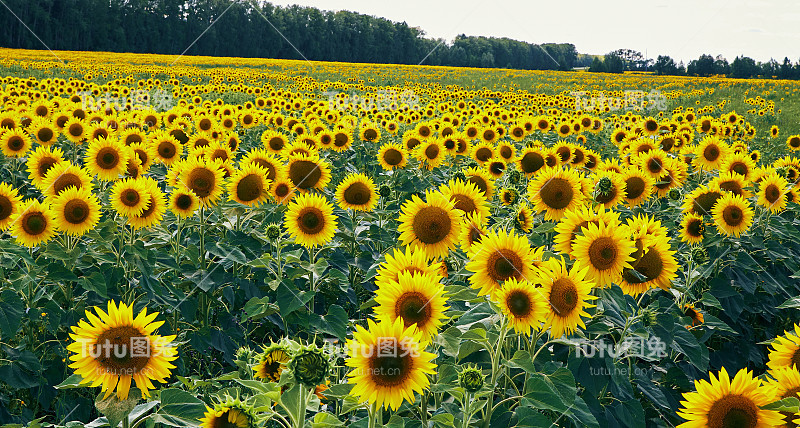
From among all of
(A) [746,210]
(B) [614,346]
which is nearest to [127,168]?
(B) [614,346]

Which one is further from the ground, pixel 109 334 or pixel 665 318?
pixel 109 334

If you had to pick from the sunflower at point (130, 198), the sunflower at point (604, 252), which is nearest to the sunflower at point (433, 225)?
the sunflower at point (604, 252)

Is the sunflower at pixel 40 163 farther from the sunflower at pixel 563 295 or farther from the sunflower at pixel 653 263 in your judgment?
the sunflower at pixel 653 263

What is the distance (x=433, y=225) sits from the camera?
10.3ft

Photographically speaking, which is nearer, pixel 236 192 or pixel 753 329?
pixel 236 192

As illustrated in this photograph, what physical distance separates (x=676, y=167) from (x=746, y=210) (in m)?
1.56

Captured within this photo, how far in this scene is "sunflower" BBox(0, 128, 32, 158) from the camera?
19.8ft

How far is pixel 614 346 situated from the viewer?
3082mm

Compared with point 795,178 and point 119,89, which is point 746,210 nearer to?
point 795,178

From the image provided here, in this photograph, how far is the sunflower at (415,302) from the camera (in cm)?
214

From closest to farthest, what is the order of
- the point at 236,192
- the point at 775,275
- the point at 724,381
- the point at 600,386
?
the point at 724,381, the point at 600,386, the point at 236,192, the point at 775,275

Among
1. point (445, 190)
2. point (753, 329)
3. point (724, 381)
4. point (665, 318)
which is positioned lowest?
point (753, 329)

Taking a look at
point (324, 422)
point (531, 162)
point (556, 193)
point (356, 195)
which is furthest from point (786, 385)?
point (531, 162)

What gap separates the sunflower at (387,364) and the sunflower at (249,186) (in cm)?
291
